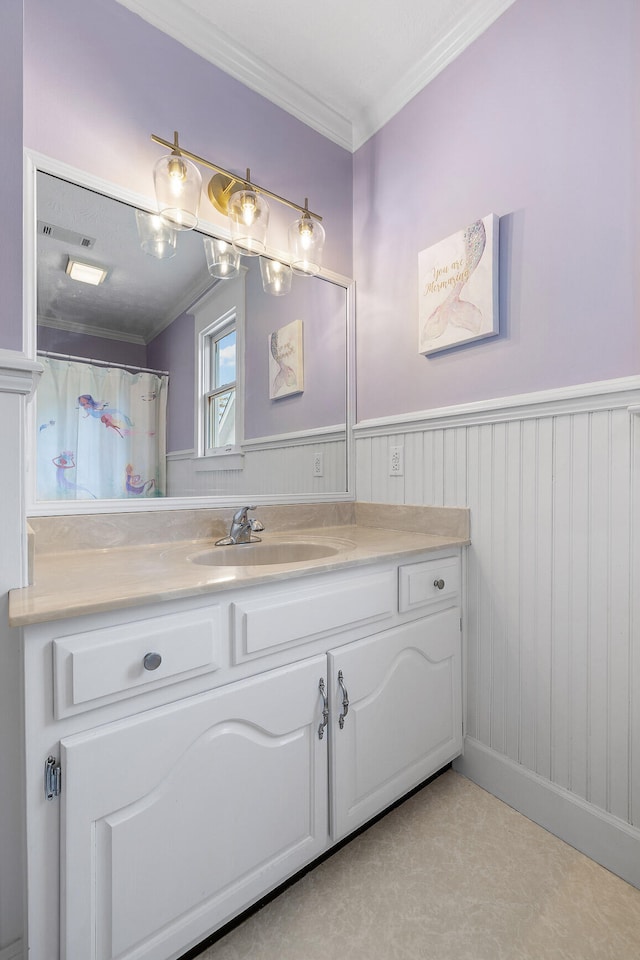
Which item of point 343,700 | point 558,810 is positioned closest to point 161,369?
point 343,700

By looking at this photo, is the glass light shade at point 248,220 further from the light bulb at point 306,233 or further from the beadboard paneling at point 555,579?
the beadboard paneling at point 555,579

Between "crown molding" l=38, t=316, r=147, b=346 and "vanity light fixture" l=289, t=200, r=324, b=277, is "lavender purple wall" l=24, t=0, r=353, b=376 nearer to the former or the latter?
"vanity light fixture" l=289, t=200, r=324, b=277

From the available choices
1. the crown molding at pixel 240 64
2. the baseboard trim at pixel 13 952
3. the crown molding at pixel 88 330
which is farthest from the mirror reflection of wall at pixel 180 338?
the baseboard trim at pixel 13 952

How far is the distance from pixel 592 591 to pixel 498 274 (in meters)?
0.97

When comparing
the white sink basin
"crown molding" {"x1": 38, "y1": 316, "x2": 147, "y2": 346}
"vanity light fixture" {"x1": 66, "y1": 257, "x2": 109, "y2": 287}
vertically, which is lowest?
the white sink basin

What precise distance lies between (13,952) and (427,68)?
2674mm

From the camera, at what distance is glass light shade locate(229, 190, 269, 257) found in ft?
4.87

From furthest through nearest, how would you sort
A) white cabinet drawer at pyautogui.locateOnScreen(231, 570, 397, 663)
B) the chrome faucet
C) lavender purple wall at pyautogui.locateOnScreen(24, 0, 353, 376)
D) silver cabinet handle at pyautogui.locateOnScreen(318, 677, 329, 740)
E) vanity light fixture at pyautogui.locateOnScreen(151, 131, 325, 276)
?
the chrome faucet
vanity light fixture at pyautogui.locateOnScreen(151, 131, 325, 276)
lavender purple wall at pyautogui.locateOnScreen(24, 0, 353, 376)
silver cabinet handle at pyautogui.locateOnScreen(318, 677, 329, 740)
white cabinet drawer at pyautogui.locateOnScreen(231, 570, 397, 663)

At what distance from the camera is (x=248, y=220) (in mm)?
1489

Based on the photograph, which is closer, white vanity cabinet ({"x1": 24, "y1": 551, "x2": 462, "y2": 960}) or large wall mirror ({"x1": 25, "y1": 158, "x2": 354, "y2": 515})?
white vanity cabinet ({"x1": 24, "y1": 551, "x2": 462, "y2": 960})

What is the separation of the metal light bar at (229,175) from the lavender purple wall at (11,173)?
53 centimetres

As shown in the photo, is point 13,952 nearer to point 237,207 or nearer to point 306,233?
point 237,207

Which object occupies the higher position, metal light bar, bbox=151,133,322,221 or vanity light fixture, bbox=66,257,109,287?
metal light bar, bbox=151,133,322,221

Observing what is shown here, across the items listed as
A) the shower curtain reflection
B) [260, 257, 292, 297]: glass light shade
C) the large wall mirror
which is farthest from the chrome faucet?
[260, 257, 292, 297]: glass light shade
